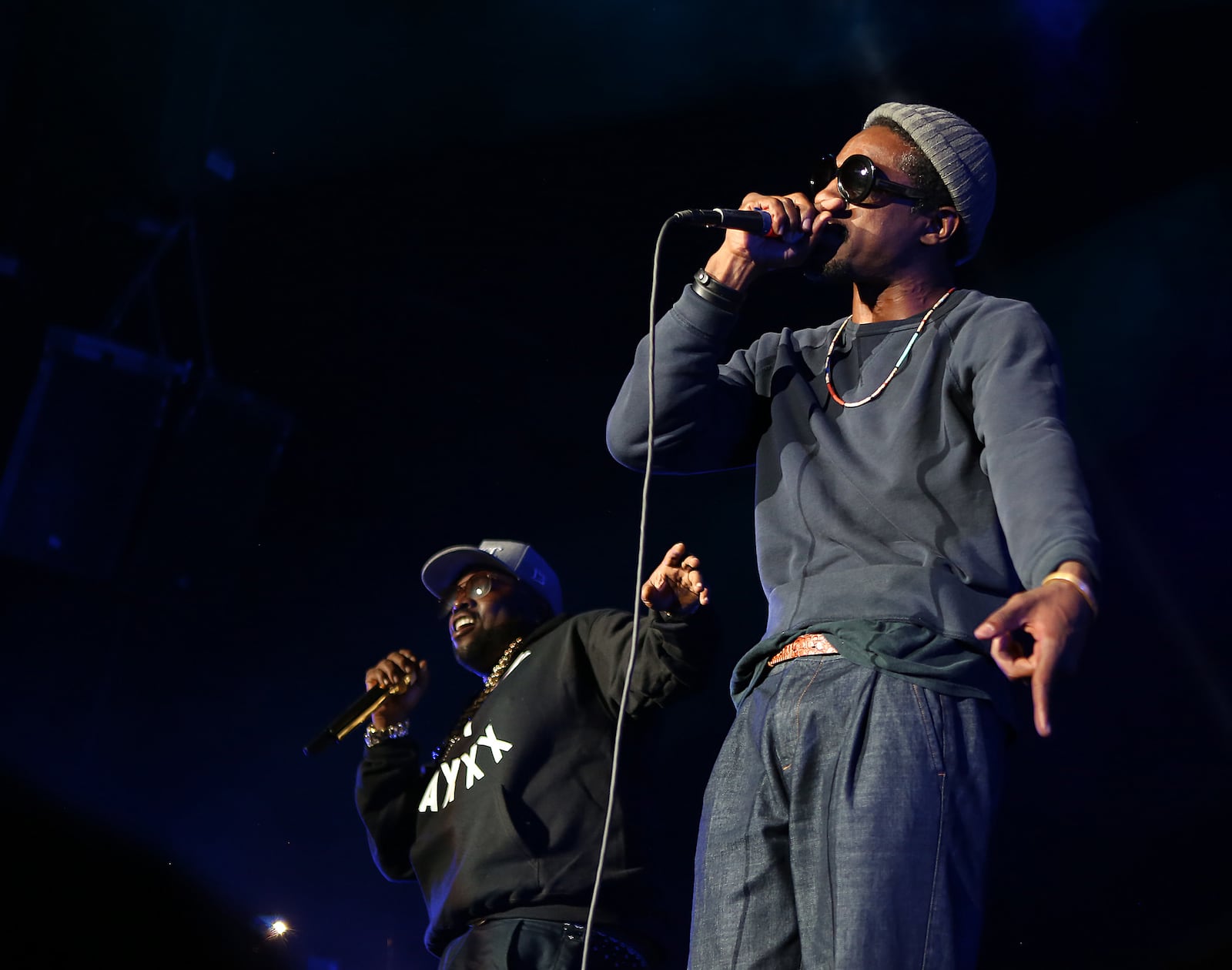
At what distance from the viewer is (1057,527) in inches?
55.1

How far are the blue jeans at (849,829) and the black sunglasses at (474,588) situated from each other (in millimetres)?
2076

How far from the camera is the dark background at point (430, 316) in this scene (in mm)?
3809

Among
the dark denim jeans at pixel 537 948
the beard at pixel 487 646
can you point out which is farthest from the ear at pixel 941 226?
the beard at pixel 487 646

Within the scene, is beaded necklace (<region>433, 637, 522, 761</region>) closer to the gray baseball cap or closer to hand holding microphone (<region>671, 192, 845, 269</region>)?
the gray baseball cap

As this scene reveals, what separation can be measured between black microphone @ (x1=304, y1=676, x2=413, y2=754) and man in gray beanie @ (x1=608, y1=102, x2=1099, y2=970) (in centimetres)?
164

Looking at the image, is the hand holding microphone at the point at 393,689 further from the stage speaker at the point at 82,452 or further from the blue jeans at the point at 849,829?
the blue jeans at the point at 849,829

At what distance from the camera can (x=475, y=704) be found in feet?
10.8

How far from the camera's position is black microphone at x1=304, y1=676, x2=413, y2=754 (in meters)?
3.31

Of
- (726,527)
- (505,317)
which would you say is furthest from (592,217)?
(726,527)

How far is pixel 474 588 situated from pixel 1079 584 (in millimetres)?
2542

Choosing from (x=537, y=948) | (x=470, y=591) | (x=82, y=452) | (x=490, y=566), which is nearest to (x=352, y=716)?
(x=470, y=591)

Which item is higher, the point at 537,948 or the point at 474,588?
the point at 474,588

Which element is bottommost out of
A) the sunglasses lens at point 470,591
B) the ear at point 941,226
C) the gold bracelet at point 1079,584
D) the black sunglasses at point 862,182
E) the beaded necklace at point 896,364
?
the gold bracelet at point 1079,584

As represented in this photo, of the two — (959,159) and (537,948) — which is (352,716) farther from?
(959,159)
